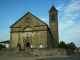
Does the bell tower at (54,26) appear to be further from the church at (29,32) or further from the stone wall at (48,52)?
the stone wall at (48,52)

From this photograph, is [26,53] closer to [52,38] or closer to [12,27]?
[12,27]

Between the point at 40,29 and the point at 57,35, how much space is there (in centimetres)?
1858

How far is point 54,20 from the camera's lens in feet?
211

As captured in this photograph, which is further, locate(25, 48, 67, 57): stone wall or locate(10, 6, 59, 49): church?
locate(10, 6, 59, 49): church

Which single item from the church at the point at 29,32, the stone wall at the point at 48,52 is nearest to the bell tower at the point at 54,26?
the church at the point at 29,32

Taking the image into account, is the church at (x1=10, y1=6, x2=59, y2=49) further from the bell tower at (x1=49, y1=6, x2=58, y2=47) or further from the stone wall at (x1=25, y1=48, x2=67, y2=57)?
the bell tower at (x1=49, y1=6, x2=58, y2=47)

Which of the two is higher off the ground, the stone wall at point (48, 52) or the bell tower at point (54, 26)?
the bell tower at point (54, 26)

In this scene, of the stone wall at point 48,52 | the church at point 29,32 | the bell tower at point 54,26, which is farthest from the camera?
the bell tower at point 54,26

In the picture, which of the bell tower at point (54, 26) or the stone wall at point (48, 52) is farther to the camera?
the bell tower at point (54, 26)

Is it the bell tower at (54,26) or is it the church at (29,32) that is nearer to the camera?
the church at (29,32)

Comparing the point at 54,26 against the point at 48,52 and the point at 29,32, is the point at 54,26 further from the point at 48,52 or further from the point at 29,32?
the point at 48,52

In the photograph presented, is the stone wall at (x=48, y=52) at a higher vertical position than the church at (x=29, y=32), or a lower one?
lower

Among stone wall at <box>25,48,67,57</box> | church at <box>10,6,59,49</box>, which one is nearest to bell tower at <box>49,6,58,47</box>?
church at <box>10,6,59,49</box>

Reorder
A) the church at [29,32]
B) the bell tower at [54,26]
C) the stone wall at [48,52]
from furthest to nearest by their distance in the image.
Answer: the bell tower at [54,26] → the church at [29,32] → the stone wall at [48,52]
